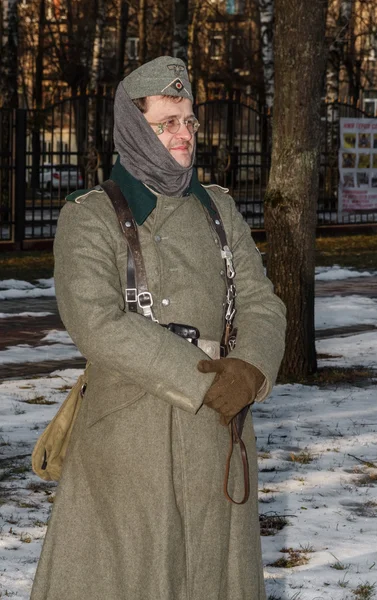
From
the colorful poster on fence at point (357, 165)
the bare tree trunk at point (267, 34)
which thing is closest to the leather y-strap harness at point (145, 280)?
the colorful poster on fence at point (357, 165)

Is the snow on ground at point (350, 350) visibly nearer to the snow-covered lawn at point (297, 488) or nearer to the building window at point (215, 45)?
the snow-covered lawn at point (297, 488)

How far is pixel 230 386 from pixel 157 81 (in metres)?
0.79

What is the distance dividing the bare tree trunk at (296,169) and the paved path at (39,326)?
1708mm

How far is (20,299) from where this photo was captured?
544 inches

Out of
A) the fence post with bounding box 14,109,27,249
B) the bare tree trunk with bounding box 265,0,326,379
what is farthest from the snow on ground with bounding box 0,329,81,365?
the fence post with bounding box 14,109,27,249

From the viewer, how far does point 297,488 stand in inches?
252

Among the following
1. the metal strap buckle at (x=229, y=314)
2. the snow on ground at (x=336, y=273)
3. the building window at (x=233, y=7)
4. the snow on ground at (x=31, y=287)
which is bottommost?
the snow on ground at (x=336, y=273)

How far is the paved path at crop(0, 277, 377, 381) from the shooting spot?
31.8ft

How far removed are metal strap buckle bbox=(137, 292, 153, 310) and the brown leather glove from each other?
0.21 metres

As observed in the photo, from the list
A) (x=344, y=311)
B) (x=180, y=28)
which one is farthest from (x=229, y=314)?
(x=180, y=28)

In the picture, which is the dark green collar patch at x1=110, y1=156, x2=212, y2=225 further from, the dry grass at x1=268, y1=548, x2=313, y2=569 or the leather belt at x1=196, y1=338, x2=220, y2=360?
the dry grass at x1=268, y1=548, x2=313, y2=569

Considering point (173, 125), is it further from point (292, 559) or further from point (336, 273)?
point (336, 273)

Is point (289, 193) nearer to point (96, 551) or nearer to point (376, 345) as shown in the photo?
point (376, 345)

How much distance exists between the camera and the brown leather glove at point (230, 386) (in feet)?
9.99
